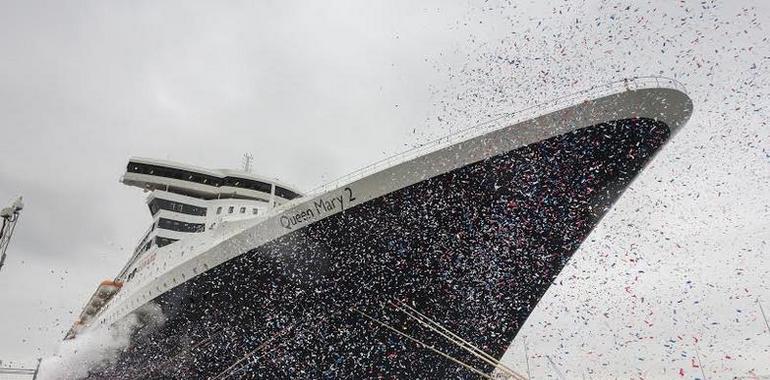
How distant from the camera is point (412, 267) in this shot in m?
9.16

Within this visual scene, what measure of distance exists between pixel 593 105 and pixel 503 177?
2.04 meters

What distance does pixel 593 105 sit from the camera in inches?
321

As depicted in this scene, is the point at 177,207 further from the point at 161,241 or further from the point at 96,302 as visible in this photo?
the point at 96,302

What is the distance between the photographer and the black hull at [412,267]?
337 inches

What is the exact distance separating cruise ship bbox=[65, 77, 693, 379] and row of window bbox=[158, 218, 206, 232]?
437 centimetres

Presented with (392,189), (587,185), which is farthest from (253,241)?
(587,185)

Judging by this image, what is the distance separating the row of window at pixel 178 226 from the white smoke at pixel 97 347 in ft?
11.6

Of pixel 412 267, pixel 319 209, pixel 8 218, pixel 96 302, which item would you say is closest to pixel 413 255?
pixel 412 267

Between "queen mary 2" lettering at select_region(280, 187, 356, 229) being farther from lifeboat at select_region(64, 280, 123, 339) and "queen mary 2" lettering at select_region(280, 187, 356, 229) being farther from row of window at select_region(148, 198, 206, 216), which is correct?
lifeboat at select_region(64, 280, 123, 339)

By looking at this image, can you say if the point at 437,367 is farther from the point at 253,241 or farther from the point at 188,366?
the point at 188,366

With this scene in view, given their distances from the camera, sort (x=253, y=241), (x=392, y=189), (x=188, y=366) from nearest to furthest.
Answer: (x=392, y=189) → (x=253, y=241) → (x=188, y=366)

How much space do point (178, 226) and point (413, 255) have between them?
10150 mm

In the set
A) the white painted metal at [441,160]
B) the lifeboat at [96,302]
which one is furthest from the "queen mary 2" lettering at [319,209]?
the lifeboat at [96,302]

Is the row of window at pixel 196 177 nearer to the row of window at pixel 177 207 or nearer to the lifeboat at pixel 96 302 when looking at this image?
the row of window at pixel 177 207
